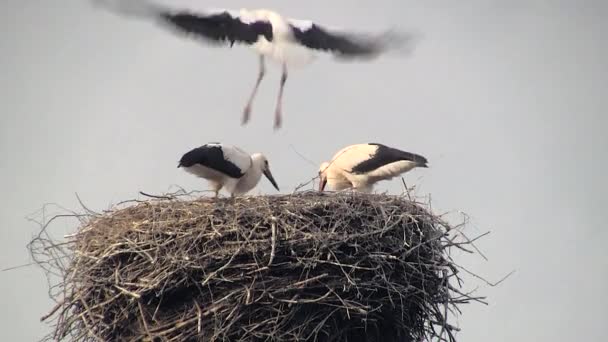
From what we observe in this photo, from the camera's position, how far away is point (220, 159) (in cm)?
853

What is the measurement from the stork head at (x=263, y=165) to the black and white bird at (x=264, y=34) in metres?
0.36

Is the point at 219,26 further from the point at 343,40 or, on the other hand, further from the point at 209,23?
the point at 343,40

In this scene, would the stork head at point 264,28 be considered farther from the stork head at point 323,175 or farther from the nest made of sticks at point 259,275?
the nest made of sticks at point 259,275

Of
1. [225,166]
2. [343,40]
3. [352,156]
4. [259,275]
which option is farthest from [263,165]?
[259,275]

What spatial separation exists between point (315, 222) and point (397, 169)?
215 centimetres

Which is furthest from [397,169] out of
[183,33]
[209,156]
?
[183,33]

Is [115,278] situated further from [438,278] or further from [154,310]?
[438,278]

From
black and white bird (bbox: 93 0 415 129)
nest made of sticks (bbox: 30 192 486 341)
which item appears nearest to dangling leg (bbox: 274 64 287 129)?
black and white bird (bbox: 93 0 415 129)

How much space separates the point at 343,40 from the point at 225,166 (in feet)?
7.81

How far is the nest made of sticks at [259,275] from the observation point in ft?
21.9

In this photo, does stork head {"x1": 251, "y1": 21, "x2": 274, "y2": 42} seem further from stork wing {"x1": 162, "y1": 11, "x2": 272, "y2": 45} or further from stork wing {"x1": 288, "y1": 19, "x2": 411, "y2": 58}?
stork wing {"x1": 288, "y1": 19, "x2": 411, "y2": 58}

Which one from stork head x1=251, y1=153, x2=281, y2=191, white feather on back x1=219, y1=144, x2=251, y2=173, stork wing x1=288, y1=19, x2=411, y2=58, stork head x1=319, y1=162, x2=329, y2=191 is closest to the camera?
white feather on back x1=219, y1=144, x2=251, y2=173

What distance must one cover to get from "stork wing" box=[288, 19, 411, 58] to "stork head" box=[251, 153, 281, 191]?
116cm

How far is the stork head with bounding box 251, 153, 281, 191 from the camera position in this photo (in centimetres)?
945
